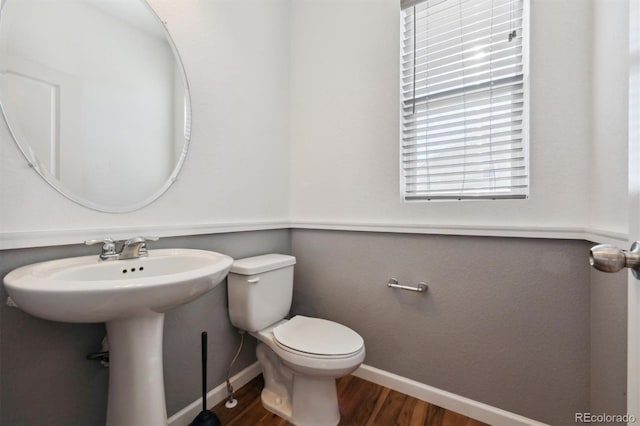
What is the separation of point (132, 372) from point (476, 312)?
140cm

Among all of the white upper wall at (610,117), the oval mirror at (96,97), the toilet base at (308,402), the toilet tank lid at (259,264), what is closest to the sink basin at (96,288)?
the oval mirror at (96,97)

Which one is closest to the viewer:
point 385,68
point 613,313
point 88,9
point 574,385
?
point 613,313

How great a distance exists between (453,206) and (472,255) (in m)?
0.25

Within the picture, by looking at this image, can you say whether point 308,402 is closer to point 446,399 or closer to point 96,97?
point 446,399

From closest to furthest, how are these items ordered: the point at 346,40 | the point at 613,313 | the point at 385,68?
the point at 613,313
the point at 385,68
the point at 346,40

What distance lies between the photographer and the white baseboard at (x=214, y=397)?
4.00 feet

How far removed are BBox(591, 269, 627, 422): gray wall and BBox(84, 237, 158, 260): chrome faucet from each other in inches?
60.9

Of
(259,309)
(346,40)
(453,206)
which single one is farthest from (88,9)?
(453,206)

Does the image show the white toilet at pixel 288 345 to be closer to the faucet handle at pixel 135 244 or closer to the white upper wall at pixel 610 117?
the faucet handle at pixel 135 244

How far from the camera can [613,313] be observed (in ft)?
2.82

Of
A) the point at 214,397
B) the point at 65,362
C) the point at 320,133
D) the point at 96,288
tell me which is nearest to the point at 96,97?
the point at 96,288

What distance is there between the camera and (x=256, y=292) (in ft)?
4.47

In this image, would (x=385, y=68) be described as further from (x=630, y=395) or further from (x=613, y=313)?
(x=630, y=395)

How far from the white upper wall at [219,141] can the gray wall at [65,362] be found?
4.6 inches
